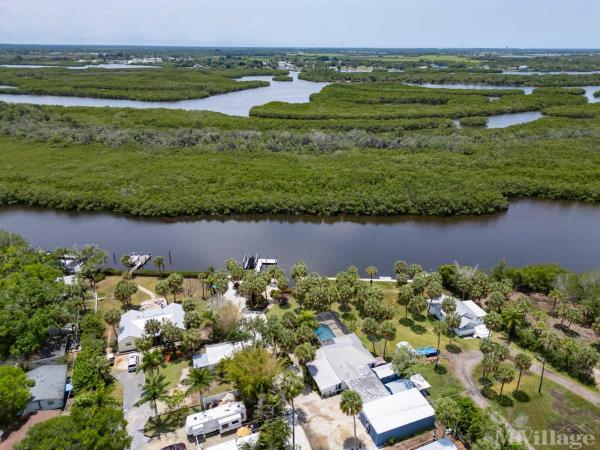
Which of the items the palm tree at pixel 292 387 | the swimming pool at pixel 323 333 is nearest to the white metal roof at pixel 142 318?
the swimming pool at pixel 323 333

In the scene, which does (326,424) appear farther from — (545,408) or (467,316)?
(467,316)

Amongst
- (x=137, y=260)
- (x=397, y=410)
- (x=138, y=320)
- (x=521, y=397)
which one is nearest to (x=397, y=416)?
(x=397, y=410)

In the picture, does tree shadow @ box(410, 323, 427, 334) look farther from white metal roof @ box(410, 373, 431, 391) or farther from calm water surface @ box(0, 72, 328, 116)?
calm water surface @ box(0, 72, 328, 116)

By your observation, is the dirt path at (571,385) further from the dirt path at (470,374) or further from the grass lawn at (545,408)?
the dirt path at (470,374)

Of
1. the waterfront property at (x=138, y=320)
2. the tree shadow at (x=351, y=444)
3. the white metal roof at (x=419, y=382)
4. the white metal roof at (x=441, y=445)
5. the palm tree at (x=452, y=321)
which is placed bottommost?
the tree shadow at (x=351, y=444)

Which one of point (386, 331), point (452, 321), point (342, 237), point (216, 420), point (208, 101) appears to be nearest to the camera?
point (216, 420)

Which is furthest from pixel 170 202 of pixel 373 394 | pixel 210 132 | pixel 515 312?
pixel 515 312
